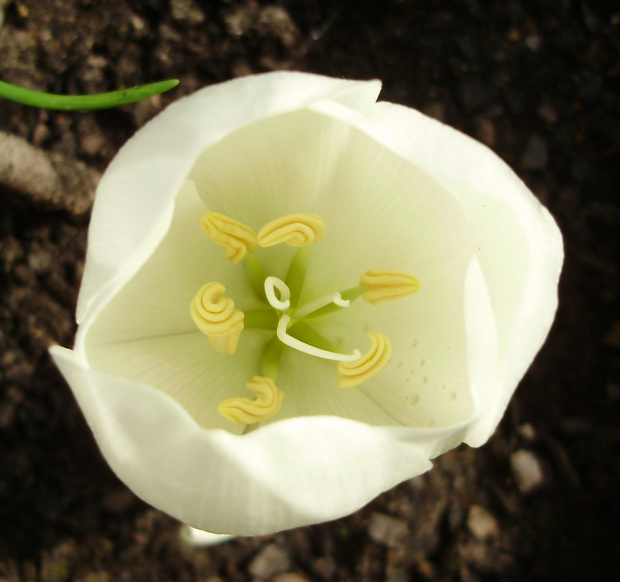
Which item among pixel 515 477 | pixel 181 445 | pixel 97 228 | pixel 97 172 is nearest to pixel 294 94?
pixel 97 228

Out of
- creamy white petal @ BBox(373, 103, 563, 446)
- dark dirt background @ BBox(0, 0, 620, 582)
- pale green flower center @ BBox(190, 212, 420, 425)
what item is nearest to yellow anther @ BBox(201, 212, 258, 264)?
pale green flower center @ BBox(190, 212, 420, 425)

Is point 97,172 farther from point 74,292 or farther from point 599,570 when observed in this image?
point 599,570

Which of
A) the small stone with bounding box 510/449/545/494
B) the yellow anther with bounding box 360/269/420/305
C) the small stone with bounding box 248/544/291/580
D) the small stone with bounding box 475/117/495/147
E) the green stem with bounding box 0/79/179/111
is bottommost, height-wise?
the small stone with bounding box 248/544/291/580

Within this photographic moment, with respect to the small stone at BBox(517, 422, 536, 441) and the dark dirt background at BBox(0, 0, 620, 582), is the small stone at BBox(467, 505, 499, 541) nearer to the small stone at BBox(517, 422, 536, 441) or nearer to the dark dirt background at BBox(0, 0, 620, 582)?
the dark dirt background at BBox(0, 0, 620, 582)

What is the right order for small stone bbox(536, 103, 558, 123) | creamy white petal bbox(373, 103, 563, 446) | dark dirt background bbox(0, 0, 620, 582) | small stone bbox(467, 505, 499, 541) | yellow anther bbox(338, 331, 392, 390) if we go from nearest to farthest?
1. creamy white petal bbox(373, 103, 563, 446)
2. yellow anther bbox(338, 331, 392, 390)
3. dark dirt background bbox(0, 0, 620, 582)
4. small stone bbox(467, 505, 499, 541)
5. small stone bbox(536, 103, 558, 123)

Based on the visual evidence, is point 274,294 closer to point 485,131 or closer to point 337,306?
point 337,306

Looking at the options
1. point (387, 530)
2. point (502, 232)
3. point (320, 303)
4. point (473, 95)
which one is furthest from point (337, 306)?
point (473, 95)

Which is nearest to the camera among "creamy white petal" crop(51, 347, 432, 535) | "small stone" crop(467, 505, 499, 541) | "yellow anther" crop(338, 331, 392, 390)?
"creamy white petal" crop(51, 347, 432, 535)

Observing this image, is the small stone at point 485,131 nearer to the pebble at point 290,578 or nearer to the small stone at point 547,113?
the small stone at point 547,113
